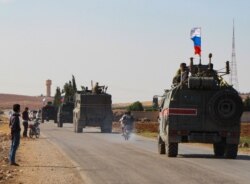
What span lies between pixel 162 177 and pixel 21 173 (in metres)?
3.70

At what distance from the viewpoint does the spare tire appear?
23.3m

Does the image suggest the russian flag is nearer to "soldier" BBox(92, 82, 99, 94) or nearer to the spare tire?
the spare tire

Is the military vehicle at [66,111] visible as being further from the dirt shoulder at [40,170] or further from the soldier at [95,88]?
the dirt shoulder at [40,170]

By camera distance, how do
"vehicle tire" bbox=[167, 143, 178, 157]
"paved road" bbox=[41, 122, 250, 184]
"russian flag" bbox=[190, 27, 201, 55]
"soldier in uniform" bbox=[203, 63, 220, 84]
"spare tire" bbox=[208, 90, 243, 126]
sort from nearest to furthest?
"paved road" bbox=[41, 122, 250, 184] → "spare tire" bbox=[208, 90, 243, 126] → "vehicle tire" bbox=[167, 143, 178, 157] → "soldier in uniform" bbox=[203, 63, 220, 84] → "russian flag" bbox=[190, 27, 201, 55]

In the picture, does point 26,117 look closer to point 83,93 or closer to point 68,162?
point 83,93

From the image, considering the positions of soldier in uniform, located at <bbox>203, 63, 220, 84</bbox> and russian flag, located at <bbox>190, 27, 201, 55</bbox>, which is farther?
russian flag, located at <bbox>190, 27, 201, 55</bbox>

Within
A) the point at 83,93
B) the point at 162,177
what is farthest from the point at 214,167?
the point at 83,93

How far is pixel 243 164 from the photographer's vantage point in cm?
2109

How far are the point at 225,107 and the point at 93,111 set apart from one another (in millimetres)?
26915

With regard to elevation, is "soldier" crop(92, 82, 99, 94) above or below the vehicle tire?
above

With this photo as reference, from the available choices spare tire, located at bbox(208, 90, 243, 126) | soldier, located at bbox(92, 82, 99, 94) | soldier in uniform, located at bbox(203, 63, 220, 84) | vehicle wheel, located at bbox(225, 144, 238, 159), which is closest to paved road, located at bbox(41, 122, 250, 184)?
vehicle wheel, located at bbox(225, 144, 238, 159)

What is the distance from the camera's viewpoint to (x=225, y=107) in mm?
23406

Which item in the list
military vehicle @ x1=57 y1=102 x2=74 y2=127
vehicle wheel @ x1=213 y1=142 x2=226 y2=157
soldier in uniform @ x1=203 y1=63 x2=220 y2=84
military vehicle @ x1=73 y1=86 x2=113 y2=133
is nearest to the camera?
soldier in uniform @ x1=203 y1=63 x2=220 y2=84

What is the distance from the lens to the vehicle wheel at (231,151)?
77.8 feet
